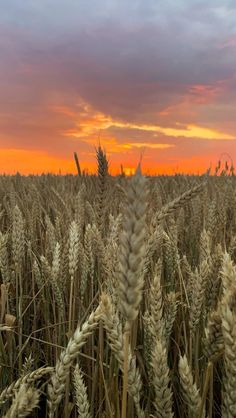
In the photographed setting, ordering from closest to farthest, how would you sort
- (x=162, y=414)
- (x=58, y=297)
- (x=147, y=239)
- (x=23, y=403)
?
1. (x=23, y=403)
2. (x=162, y=414)
3. (x=147, y=239)
4. (x=58, y=297)

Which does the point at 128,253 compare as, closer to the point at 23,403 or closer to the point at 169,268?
the point at 23,403

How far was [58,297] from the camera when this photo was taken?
1.69m

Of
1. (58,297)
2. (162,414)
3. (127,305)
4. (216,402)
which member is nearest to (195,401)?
(162,414)

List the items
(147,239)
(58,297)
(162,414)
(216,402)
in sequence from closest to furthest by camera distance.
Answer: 1. (162,414)
2. (147,239)
3. (58,297)
4. (216,402)

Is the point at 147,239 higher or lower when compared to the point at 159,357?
higher

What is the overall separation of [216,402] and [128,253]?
4.53ft

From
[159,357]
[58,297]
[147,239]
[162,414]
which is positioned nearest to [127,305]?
[159,357]

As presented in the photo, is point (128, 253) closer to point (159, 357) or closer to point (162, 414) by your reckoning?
point (159, 357)

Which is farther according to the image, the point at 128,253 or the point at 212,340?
the point at 212,340

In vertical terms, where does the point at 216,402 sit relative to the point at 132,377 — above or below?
below

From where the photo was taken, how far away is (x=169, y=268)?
2.00 m

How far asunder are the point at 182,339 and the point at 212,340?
2.93 feet

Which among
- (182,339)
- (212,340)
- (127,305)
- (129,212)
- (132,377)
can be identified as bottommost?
(182,339)

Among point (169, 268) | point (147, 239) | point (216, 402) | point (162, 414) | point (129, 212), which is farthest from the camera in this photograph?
point (169, 268)
